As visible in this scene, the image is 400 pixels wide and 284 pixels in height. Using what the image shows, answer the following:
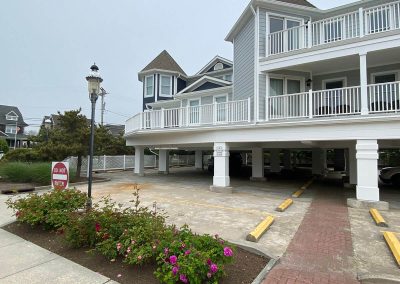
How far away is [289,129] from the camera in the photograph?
1009cm

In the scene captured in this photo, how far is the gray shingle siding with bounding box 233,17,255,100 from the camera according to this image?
41.7 feet

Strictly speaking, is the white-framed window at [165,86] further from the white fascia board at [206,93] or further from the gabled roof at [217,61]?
the white fascia board at [206,93]

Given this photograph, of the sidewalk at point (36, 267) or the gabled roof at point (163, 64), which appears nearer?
the sidewalk at point (36, 267)

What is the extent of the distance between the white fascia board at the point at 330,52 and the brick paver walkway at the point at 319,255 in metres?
6.02

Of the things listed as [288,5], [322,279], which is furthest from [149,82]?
[322,279]

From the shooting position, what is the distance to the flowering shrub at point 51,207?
17.9 ft

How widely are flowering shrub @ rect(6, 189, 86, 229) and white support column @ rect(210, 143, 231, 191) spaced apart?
6.44 metres

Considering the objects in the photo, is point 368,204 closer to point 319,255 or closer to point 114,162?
point 319,255

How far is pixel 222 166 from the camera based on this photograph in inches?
458

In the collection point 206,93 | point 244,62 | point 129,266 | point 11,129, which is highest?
point 244,62

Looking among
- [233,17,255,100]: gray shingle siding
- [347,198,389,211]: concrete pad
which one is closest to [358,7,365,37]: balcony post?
[233,17,255,100]: gray shingle siding

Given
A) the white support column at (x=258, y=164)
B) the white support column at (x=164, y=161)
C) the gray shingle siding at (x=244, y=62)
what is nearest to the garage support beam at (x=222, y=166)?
the gray shingle siding at (x=244, y=62)

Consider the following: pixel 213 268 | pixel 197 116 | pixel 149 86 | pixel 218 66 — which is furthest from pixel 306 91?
pixel 149 86

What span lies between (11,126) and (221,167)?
53.9 meters
